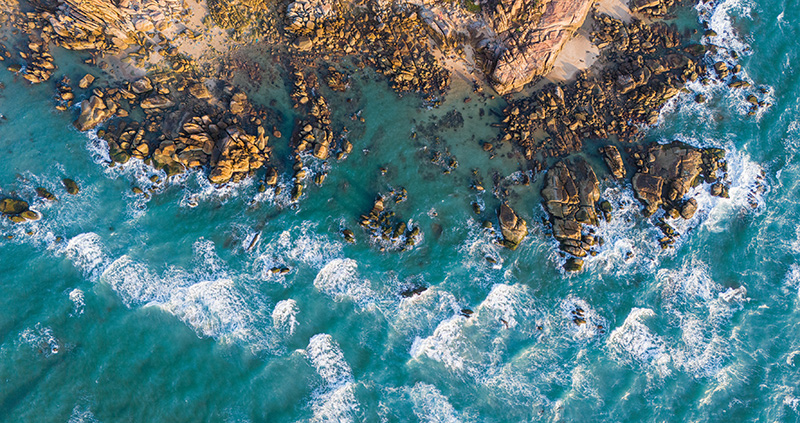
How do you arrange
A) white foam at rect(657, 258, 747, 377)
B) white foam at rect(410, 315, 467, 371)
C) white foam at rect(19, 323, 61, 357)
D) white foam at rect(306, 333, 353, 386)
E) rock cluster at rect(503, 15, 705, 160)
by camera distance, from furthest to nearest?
rock cluster at rect(503, 15, 705, 160)
white foam at rect(657, 258, 747, 377)
white foam at rect(410, 315, 467, 371)
white foam at rect(306, 333, 353, 386)
white foam at rect(19, 323, 61, 357)

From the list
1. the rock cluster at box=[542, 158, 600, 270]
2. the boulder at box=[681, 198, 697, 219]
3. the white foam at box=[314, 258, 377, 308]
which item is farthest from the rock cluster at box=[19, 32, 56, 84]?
the boulder at box=[681, 198, 697, 219]

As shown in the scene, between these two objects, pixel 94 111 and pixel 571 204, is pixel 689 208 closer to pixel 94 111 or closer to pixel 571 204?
pixel 571 204

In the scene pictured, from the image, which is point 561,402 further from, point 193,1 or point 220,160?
point 193,1

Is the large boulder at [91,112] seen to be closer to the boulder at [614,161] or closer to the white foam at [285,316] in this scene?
the white foam at [285,316]

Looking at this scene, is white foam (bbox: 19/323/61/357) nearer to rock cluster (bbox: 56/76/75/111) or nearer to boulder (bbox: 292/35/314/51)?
rock cluster (bbox: 56/76/75/111)

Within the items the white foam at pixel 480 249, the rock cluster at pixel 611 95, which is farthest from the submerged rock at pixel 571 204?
the white foam at pixel 480 249

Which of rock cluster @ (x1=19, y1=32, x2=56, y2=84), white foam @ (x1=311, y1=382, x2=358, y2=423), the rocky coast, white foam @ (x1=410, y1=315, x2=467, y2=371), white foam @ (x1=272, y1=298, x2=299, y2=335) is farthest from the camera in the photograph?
the rocky coast

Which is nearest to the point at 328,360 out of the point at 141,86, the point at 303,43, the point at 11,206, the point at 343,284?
the point at 343,284
